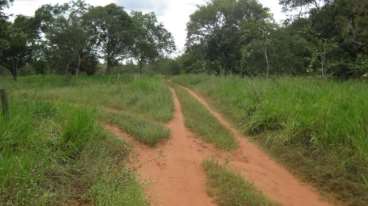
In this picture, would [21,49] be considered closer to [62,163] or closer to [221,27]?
[221,27]

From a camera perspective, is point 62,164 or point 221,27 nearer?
point 62,164

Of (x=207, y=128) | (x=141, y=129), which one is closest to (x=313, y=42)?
(x=207, y=128)

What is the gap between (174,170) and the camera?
19.2ft

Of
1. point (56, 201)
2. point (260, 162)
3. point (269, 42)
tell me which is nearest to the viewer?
point (56, 201)

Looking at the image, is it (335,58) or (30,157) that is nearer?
(30,157)

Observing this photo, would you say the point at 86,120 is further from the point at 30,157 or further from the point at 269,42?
the point at 269,42

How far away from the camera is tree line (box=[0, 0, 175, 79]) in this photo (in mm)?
27125

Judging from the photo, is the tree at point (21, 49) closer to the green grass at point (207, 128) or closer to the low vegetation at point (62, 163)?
the green grass at point (207, 128)

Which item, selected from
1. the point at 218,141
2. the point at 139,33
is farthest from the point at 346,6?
the point at 139,33

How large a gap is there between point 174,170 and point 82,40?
79.1ft

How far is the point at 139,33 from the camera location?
34.4 m

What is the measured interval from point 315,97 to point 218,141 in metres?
3.02

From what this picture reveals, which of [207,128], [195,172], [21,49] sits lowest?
[195,172]

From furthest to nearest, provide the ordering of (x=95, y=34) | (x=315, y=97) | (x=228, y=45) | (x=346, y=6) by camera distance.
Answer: (x=228, y=45)
(x=95, y=34)
(x=346, y=6)
(x=315, y=97)
